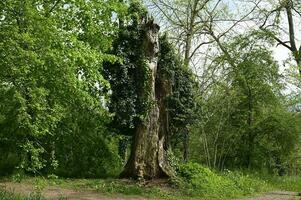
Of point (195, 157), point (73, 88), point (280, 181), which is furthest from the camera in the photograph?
point (195, 157)

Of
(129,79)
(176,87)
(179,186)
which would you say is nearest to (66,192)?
(179,186)

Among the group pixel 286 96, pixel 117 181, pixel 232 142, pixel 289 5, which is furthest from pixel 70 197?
pixel 289 5

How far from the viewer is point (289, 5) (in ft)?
114

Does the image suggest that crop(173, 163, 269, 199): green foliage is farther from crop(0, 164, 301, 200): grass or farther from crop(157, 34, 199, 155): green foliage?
crop(157, 34, 199, 155): green foliage

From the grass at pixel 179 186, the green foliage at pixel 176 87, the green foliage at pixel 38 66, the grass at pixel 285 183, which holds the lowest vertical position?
the grass at pixel 179 186

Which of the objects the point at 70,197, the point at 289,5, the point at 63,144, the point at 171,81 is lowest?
the point at 70,197

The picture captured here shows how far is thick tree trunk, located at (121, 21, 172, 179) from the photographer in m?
19.9

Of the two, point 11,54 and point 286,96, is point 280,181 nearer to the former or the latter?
point 286,96

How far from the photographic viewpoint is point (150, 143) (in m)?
20.0

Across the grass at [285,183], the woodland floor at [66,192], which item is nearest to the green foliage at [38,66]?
the woodland floor at [66,192]

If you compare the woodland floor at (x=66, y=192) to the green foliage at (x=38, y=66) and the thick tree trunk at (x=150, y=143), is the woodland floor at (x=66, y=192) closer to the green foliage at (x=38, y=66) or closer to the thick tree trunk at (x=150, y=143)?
the thick tree trunk at (x=150, y=143)

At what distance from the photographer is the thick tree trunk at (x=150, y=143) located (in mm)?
19938

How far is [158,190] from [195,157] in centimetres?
1228

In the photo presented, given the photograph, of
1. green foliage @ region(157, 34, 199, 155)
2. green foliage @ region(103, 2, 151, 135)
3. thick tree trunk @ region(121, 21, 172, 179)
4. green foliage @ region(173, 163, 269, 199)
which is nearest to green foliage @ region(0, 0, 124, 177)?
green foliage @ region(103, 2, 151, 135)
